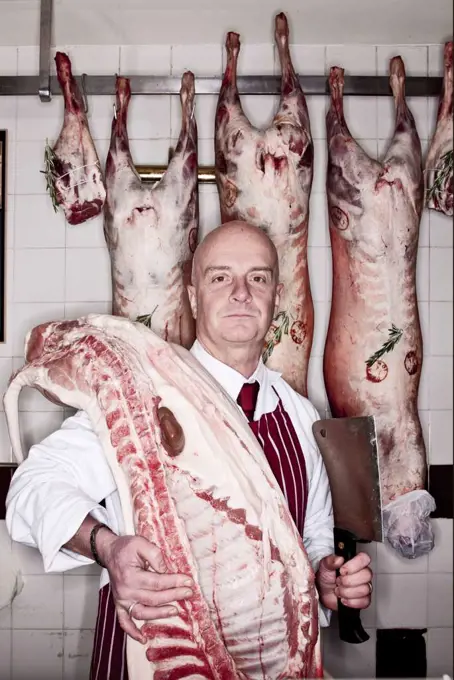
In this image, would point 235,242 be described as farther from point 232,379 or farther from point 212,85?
point 212,85

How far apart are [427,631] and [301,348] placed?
118 cm

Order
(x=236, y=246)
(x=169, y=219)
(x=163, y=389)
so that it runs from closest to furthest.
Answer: (x=163, y=389), (x=236, y=246), (x=169, y=219)

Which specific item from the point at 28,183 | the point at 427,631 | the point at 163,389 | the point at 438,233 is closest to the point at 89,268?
the point at 28,183

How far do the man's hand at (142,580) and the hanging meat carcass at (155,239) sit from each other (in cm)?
92

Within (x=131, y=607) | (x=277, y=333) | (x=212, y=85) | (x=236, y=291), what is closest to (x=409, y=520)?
(x=277, y=333)

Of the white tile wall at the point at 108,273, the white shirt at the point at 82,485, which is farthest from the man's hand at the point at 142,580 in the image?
the white tile wall at the point at 108,273

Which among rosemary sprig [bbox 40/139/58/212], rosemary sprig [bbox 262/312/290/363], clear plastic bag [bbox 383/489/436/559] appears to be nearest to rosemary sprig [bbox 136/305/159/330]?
rosemary sprig [bbox 262/312/290/363]

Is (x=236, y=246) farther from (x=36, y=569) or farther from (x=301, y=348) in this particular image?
(x=36, y=569)

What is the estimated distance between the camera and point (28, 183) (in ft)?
8.52

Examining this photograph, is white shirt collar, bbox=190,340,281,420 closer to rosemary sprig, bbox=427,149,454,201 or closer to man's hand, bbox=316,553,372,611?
man's hand, bbox=316,553,372,611

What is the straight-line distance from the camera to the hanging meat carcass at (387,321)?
237cm

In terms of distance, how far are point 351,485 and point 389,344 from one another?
2.11 ft

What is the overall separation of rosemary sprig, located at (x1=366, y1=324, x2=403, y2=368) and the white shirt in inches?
13.9

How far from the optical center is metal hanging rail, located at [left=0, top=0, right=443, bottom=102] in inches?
96.2
